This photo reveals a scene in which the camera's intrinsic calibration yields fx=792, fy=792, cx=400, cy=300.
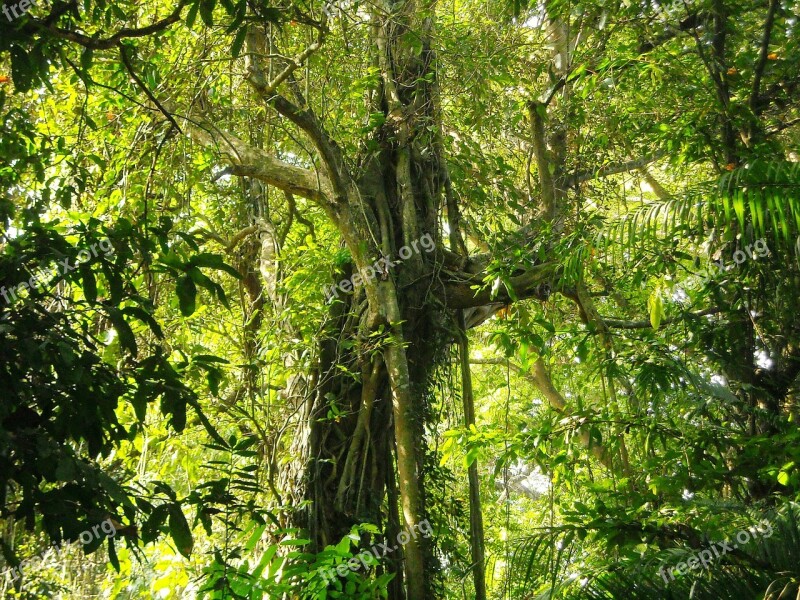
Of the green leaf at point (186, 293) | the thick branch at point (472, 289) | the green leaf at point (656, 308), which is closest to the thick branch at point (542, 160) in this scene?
the thick branch at point (472, 289)

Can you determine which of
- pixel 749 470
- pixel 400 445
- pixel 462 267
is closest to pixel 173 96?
pixel 462 267

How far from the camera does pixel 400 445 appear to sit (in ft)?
12.1

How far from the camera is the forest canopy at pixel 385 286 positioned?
202 cm

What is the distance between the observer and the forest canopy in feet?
6.63

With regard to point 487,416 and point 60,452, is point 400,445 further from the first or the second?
point 487,416

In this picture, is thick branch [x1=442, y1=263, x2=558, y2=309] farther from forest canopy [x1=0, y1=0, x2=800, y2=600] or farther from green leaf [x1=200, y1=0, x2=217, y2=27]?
green leaf [x1=200, y1=0, x2=217, y2=27]

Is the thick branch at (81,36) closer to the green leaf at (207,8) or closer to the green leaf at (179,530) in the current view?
the green leaf at (207,8)

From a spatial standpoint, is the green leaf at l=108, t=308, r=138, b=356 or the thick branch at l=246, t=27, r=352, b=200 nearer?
the green leaf at l=108, t=308, r=138, b=356

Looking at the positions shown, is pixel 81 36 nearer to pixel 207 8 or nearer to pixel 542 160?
pixel 207 8

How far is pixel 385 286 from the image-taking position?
384 centimetres

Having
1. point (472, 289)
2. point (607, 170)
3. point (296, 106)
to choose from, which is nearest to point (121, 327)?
point (296, 106)

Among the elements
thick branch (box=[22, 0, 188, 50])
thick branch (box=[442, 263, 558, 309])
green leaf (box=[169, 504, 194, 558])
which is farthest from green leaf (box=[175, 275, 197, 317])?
thick branch (box=[442, 263, 558, 309])

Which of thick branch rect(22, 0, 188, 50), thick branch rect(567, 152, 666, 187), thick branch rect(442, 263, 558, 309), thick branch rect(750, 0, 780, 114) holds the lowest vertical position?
thick branch rect(442, 263, 558, 309)

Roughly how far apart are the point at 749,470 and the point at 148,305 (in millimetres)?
1973
